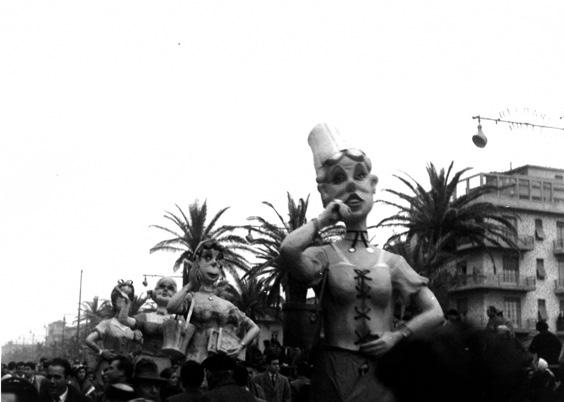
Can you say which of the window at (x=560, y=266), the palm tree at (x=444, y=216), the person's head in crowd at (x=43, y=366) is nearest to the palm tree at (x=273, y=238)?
the palm tree at (x=444, y=216)

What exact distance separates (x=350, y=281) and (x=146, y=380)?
4.42 ft

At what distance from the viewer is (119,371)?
610cm

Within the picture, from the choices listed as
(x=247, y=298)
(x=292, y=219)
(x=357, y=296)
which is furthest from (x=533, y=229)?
(x=357, y=296)

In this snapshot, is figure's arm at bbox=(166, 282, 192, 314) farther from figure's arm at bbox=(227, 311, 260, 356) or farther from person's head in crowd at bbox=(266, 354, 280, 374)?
person's head in crowd at bbox=(266, 354, 280, 374)

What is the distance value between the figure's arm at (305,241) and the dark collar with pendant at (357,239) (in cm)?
29

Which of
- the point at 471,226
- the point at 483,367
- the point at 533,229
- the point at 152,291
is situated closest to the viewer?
the point at 483,367

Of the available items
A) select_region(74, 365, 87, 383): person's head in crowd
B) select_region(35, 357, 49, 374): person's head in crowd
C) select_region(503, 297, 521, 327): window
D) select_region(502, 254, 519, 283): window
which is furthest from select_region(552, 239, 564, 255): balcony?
select_region(74, 365, 87, 383): person's head in crowd

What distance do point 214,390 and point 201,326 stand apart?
203 cm

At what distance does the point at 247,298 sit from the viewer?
37.7m

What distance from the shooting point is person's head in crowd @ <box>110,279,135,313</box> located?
1018 cm

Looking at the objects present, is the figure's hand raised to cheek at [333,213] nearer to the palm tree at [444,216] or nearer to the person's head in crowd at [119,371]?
the person's head in crowd at [119,371]

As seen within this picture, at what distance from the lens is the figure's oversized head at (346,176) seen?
6.02 meters

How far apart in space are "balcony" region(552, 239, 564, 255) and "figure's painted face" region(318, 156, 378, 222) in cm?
4927

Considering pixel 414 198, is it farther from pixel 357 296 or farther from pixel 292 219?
pixel 357 296
